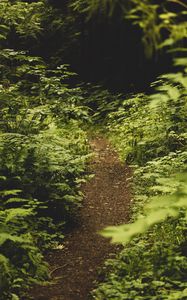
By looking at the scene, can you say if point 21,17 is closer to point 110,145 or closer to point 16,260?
point 110,145

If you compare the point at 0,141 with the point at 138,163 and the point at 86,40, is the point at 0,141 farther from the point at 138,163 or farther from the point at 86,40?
the point at 86,40

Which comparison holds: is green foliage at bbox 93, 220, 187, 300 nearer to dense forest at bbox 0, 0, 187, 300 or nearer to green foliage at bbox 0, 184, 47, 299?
dense forest at bbox 0, 0, 187, 300

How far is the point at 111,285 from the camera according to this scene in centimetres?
500

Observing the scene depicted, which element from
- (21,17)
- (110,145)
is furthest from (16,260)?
(21,17)

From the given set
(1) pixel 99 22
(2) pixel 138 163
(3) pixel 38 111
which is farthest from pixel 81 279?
(1) pixel 99 22

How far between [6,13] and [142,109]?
167 inches

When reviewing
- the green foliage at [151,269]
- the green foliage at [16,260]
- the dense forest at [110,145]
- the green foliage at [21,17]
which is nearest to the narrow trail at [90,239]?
the dense forest at [110,145]

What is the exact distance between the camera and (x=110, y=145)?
11.5 m

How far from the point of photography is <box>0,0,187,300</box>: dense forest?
312 centimetres

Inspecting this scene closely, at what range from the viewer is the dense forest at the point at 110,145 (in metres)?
3.12

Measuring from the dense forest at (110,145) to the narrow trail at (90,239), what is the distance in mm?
93

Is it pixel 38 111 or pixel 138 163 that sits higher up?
pixel 38 111

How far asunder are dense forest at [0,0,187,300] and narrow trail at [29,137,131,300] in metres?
0.09

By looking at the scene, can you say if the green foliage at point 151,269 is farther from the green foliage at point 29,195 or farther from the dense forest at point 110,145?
the green foliage at point 29,195
